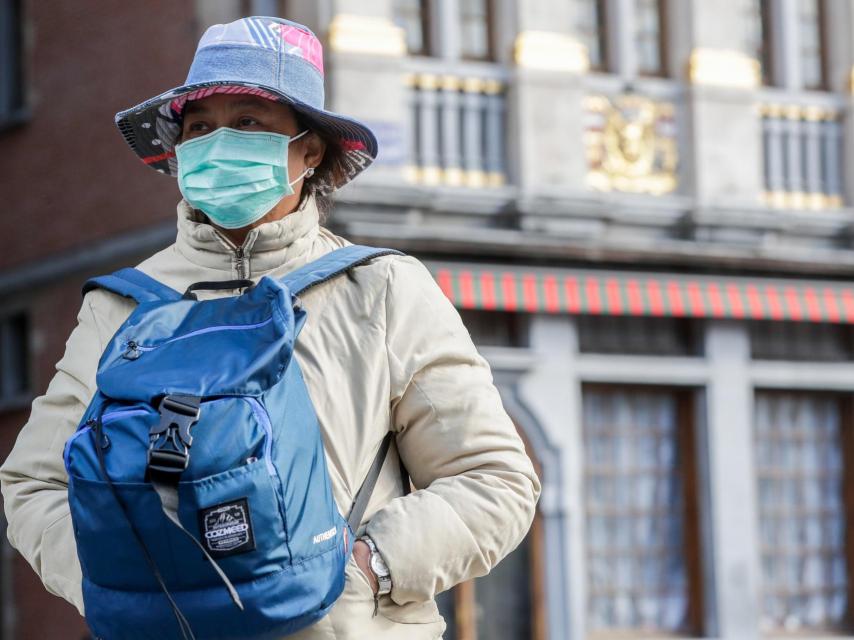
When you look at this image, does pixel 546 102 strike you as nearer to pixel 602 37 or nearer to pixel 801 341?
pixel 602 37

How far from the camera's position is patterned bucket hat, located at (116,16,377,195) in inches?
116

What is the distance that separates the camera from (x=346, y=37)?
12.7m

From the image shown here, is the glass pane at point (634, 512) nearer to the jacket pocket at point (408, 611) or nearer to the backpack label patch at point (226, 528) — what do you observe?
the jacket pocket at point (408, 611)

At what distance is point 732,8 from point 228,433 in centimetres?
1239

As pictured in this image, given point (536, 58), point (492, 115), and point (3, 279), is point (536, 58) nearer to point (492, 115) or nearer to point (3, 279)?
point (492, 115)

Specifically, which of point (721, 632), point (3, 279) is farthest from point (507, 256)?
point (3, 279)

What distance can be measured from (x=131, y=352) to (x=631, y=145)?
11.5 metres

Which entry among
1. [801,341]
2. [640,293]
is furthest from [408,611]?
[801,341]

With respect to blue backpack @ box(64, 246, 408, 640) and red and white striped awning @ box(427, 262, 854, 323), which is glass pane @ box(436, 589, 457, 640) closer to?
red and white striped awning @ box(427, 262, 854, 323)

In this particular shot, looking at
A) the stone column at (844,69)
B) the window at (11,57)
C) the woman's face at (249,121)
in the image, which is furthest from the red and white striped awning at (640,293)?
the woman's face at (249,121)

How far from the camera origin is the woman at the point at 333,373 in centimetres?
272

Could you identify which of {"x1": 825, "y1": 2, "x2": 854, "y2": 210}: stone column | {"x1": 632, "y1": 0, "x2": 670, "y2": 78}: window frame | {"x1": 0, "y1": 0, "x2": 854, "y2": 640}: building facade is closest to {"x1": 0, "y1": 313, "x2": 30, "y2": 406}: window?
{"x1": 0, "y1": 0, "x2": 854, "y2": 640}: building facade

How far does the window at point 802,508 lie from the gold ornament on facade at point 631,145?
190cm

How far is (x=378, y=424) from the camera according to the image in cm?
279
